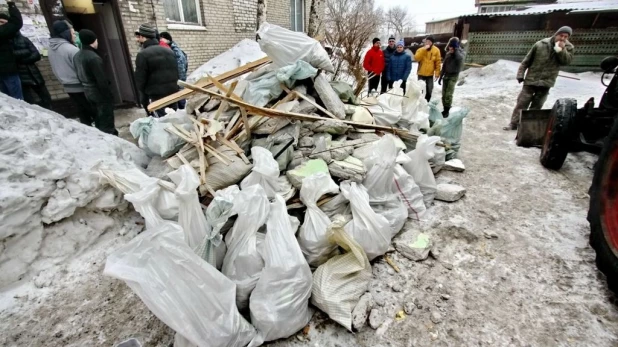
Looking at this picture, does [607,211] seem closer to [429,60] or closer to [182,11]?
[429,60]

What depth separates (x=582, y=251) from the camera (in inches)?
90.0

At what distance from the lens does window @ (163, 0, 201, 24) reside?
711cm

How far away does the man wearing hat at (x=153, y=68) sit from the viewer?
13.0 feet

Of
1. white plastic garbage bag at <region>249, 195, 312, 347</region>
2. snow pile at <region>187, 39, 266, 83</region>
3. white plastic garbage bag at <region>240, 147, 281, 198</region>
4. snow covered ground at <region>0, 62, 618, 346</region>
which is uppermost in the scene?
snow pile at <region>187, 39, 266, 83</region>

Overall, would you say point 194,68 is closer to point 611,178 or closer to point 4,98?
point 4,98

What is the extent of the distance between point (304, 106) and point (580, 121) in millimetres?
3155

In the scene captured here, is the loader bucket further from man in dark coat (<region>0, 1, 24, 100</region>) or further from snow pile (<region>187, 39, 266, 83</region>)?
man in dark coat (<region>0, 1, 24, 100</region>)

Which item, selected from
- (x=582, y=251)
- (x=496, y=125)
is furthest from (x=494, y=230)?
(x=496, y=125)

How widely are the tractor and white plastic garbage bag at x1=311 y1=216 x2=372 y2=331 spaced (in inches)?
59.4

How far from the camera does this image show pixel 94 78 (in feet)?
12.0

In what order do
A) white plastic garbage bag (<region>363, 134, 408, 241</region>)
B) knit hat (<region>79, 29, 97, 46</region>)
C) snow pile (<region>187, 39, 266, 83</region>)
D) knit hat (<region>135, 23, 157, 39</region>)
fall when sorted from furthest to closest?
snow pile (<region>187, 39, 266, 83</region>)
knit hat (<region>135, 23, 157, 39</region>)
knit hat (<region>79, 29, 97, 46</region>)
white plastic garbage bag (<region>363, 134, 408, 241</region>)

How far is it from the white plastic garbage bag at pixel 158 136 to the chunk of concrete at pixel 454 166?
3088mm

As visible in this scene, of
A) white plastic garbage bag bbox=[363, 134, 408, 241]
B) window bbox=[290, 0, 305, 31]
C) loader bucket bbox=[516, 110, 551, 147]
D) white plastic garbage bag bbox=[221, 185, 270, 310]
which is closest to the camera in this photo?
white plastic garbage bag bbox=[221, 185, 270, 310]

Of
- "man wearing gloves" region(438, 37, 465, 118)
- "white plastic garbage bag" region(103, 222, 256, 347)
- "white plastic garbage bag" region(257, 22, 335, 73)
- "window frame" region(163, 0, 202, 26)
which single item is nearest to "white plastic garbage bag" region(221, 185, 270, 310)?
"white plastic garbage bag" region(103, 222, 256, 347)
